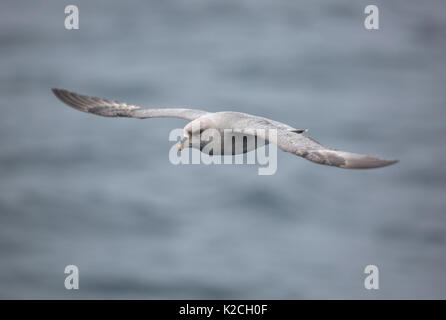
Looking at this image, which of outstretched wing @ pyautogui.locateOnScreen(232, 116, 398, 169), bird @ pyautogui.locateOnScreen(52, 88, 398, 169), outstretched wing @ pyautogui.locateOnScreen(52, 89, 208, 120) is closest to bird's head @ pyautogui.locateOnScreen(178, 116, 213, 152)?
bird @ pyautogui.locateOnScreen(52, 88, 398, 169)

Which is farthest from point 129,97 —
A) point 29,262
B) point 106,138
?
point 29,262

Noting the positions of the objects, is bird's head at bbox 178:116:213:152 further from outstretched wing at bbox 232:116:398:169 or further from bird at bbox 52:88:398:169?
outstretched wing at bbox 232:116:398:169

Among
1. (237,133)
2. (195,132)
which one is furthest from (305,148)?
(195,132)

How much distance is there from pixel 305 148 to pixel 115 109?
4.93 meters

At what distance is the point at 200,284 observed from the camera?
21.4 metres

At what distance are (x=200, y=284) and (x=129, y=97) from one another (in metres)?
10.9

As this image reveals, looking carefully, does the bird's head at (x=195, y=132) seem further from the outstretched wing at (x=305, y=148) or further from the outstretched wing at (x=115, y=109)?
the outstretched wing at (x=115, y=109)

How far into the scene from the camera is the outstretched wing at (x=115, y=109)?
13234 millimetres

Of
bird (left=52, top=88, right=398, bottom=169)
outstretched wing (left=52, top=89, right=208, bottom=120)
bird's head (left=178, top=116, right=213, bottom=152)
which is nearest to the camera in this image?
bird (left=52, top=88, right=398, bottom=169)

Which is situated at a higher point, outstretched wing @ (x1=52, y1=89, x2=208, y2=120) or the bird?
outstretched wing @ (x1=52, y1=89, x2=208, y2=120)

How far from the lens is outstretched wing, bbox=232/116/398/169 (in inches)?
368

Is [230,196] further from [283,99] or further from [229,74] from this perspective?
[229,74]

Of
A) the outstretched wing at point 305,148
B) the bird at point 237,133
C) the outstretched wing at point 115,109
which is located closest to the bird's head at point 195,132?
the bird at point 237,133

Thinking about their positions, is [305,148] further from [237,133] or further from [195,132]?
[195,132]
